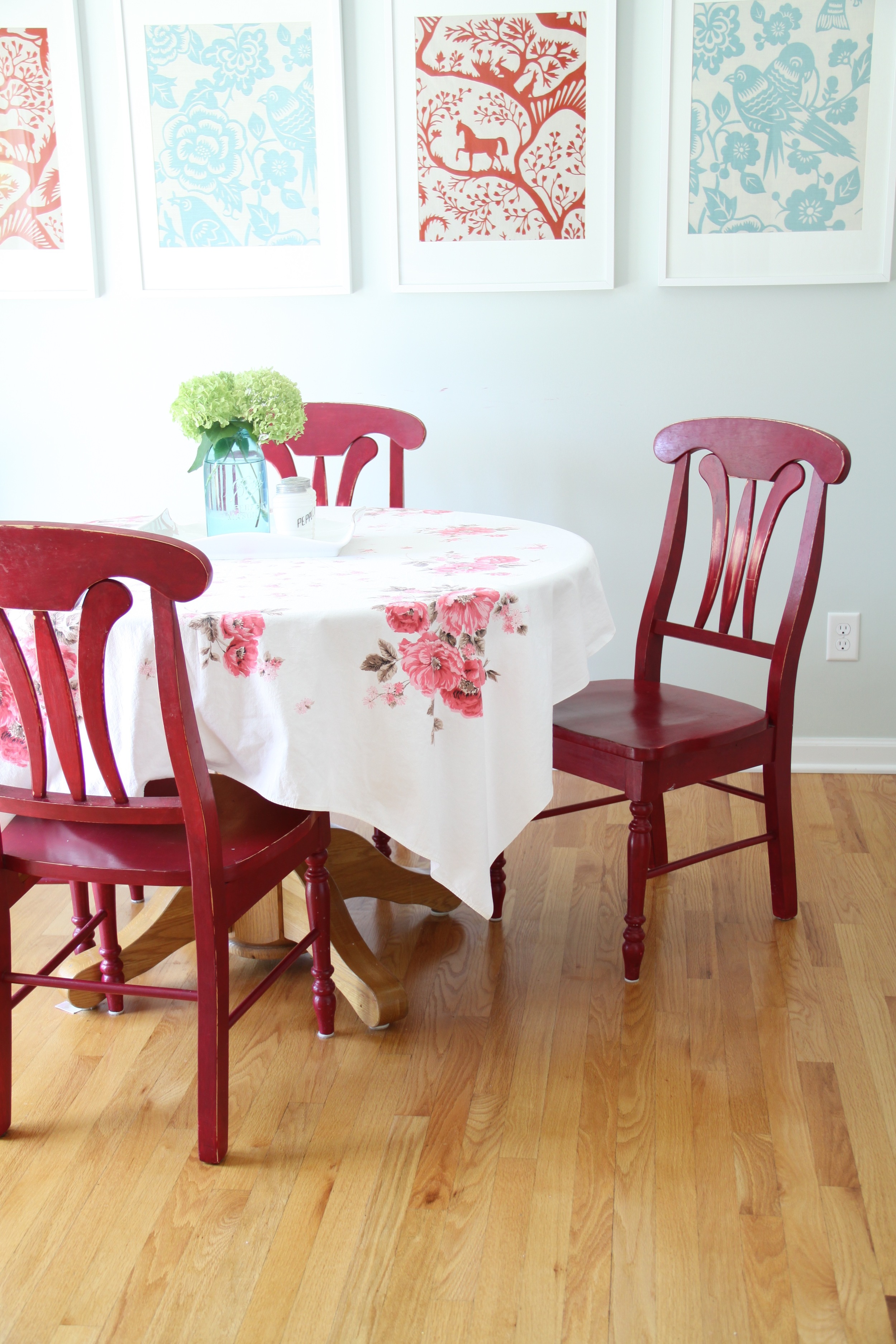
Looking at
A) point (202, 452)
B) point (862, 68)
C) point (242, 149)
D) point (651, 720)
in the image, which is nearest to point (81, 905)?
point (202, 452)

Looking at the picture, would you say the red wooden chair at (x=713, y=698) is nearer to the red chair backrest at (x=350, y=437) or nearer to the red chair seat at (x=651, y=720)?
the red chair seat at (x=651, y=720)

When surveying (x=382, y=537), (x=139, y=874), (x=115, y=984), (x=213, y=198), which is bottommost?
(x=115, y=984)

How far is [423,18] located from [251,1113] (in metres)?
2.40

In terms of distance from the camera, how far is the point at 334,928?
1.86 m

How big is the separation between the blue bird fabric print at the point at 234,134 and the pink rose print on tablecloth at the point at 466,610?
5.23 feet

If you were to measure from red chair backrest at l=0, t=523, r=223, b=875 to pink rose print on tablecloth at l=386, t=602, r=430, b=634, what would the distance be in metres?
0.29

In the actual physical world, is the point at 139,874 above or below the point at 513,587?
below

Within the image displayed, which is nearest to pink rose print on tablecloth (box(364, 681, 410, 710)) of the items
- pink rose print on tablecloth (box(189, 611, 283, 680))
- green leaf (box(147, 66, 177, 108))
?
pink rose print on tablecloth (box(189, 611, 283, 680))

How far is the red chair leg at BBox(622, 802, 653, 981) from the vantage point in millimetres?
1862

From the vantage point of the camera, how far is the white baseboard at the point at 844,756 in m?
2.95

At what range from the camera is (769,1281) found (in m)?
1.29

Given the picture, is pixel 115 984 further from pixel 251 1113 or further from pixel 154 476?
pixel 154 476

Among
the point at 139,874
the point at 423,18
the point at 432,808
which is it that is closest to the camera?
the point at 139,874

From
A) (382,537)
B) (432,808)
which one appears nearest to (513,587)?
(432,808)
